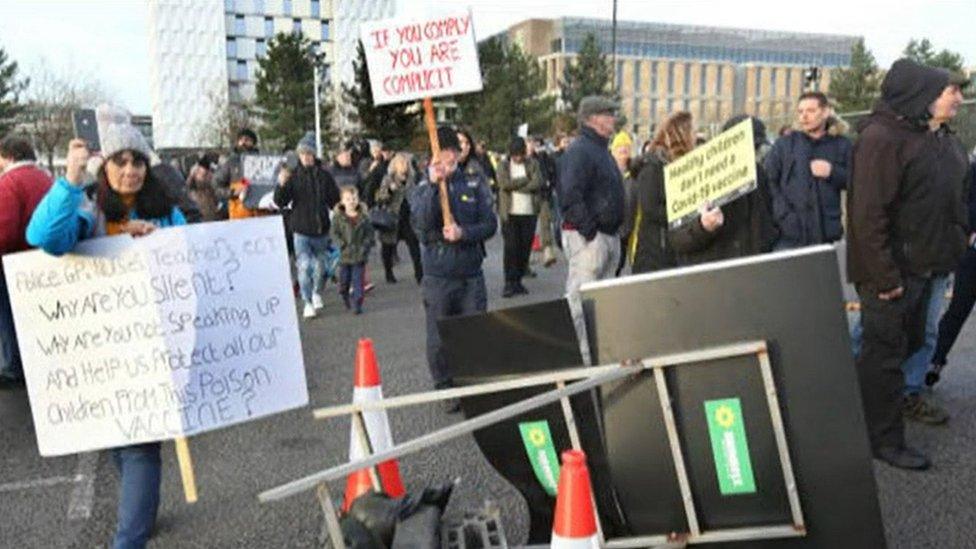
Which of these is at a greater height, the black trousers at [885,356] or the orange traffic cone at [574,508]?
the orange traffic cone at [574,508]

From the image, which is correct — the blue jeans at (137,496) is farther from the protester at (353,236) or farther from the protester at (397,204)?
the protester at (397,204)

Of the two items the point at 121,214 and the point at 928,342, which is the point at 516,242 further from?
the point at 121,214

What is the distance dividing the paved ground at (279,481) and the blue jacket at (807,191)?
4.40 feet

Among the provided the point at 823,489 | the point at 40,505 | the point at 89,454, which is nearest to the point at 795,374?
the point at 823,489

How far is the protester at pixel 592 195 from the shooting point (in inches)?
213

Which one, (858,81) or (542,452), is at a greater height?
(858,81)

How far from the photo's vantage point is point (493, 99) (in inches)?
2240

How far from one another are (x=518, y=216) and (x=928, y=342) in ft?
18.4

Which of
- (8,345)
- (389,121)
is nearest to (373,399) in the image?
(8,345)

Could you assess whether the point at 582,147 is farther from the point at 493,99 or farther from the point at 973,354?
the point at 493,99

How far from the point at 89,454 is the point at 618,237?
11.7 feet

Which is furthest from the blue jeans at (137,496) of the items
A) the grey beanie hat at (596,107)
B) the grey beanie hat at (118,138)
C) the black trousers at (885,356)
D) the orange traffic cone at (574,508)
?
the grey beanie hat at (596,107)

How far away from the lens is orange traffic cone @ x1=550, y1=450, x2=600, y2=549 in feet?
6.76

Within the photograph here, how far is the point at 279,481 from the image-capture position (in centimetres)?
437
